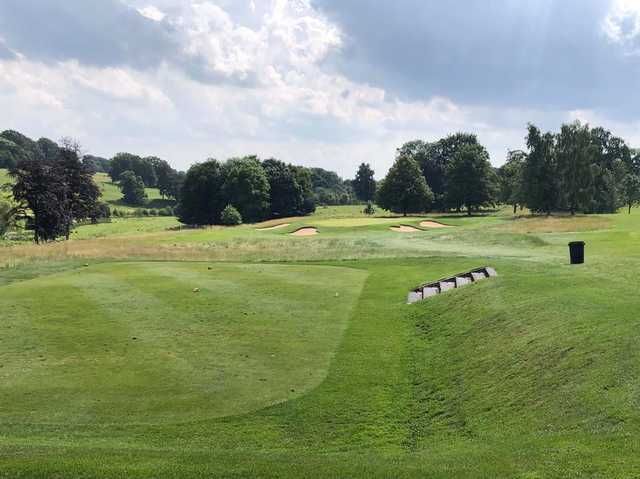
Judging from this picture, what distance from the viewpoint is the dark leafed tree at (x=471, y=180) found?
93.5 metres

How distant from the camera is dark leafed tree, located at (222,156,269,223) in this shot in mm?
95312

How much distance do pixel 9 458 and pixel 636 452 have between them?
29.8 feet

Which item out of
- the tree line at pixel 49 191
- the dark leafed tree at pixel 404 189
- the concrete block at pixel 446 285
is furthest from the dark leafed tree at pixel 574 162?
the tree line at pixel 49 191

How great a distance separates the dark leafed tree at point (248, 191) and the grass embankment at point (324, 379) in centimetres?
7280

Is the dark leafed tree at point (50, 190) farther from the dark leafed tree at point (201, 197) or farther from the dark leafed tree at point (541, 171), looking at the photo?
the dark leafed tree at point (541, 171)

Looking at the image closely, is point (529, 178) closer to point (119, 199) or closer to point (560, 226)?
point (560, 226)

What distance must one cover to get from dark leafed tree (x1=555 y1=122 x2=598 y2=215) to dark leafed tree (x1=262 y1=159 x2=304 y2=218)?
164 ft

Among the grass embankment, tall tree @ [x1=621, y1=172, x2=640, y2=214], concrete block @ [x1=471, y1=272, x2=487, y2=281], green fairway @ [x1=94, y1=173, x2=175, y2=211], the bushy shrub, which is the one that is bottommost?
the grass embankment

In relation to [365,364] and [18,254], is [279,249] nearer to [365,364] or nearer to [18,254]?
[18,254]

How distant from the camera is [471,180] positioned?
93.5m

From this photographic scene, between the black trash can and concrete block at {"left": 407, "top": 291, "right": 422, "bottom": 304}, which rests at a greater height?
the black trash can

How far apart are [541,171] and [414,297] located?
219 ft

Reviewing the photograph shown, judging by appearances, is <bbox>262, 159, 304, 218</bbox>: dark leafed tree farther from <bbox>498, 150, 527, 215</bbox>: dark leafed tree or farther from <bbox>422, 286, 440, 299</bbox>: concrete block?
<bbox>422, 286, 440, 299</bbox>: concrete block

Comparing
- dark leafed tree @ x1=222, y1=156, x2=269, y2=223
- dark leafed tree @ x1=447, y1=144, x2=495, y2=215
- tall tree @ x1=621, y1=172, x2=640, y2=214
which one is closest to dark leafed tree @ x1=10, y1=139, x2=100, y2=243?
dark leafed tree @ x1=222, y1=156, x2=269, y2=223
